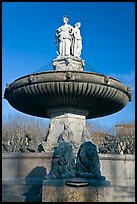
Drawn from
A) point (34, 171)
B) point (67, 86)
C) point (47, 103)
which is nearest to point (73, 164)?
point (34, 171)

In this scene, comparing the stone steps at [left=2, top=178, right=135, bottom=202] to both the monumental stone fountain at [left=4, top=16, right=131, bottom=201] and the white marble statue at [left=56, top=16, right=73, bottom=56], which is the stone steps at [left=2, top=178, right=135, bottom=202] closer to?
the monumental stone fountain at [left=4, top=16, right=131, bottom=201]

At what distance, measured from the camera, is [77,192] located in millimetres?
7406

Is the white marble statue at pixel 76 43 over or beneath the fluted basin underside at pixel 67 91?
over

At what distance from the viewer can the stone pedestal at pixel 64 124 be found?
14.8m

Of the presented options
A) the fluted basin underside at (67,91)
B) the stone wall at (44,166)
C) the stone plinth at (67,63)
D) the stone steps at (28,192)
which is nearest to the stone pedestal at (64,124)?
the fluted basin underside at (67,91)

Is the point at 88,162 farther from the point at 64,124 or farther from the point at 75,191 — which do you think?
the point at 64,124

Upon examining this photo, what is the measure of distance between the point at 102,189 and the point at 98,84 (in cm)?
651

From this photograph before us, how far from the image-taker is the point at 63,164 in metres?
8.20

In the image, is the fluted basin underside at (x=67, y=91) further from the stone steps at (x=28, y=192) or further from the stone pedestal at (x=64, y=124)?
the stone steps at (x=28, y=192)

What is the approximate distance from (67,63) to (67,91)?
2665 mm

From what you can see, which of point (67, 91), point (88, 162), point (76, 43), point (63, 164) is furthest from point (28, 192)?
point (76, 43)

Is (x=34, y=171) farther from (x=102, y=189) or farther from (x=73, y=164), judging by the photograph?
(x=102, y=189)

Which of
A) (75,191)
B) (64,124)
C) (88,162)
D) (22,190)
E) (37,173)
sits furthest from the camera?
(64,124)

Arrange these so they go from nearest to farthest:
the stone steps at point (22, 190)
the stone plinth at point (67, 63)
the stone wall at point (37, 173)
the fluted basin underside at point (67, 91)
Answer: the stone steps at point (22, 190), the stone wall at point (37, 173), the fluted basin underside at point (67, 91), the stone plinth at point (67, 63)
